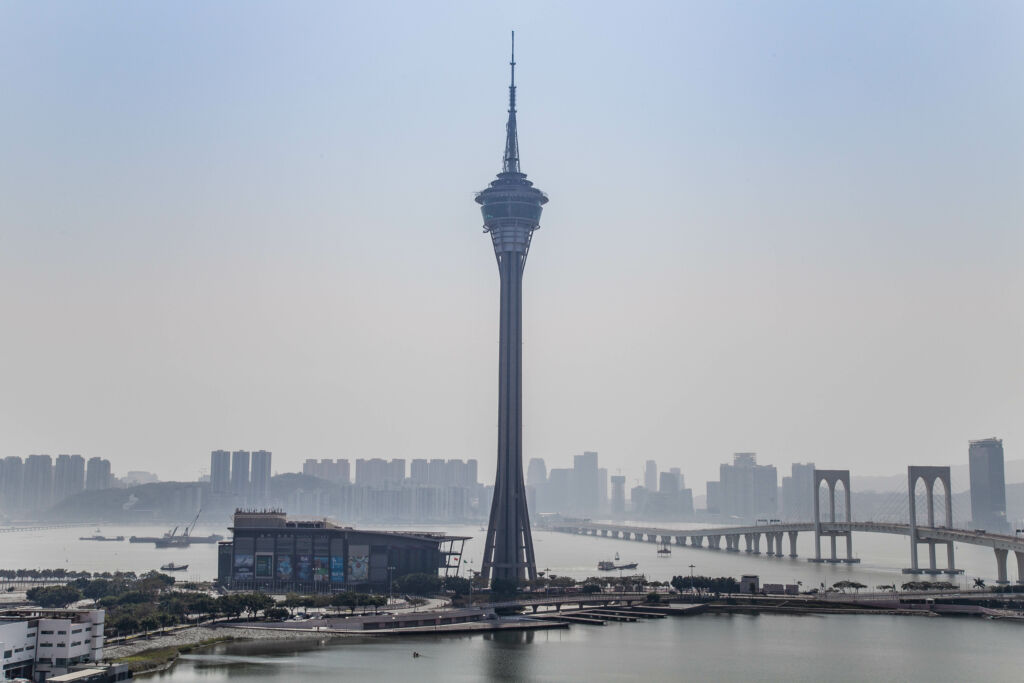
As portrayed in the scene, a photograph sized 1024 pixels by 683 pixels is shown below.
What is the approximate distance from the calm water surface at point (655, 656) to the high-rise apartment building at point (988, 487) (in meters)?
107

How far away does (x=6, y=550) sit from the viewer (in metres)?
120

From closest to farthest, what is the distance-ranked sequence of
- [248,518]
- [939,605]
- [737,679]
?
[737,679]
[939,605]
[248,518]

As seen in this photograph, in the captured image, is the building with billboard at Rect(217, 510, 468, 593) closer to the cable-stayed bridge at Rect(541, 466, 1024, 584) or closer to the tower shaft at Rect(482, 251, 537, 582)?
the tower shaft at Rect(482, 251, 537, 582)

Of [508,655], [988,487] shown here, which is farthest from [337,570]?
[988,487]

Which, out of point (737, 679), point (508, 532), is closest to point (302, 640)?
point (737, 679)

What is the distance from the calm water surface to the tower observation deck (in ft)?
54.8

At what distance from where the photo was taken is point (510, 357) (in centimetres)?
6512

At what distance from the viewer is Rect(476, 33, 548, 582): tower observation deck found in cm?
6419

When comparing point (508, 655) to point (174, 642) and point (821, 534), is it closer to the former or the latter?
point (174, 642)

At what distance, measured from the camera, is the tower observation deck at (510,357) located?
64.2 meters

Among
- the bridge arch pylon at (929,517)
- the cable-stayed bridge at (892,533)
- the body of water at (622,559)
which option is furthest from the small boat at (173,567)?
the bridge arch pylon at (929,517)

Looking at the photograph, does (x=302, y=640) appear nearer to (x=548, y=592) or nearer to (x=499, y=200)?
(x=548, y=592)

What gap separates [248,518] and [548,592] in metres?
15.2

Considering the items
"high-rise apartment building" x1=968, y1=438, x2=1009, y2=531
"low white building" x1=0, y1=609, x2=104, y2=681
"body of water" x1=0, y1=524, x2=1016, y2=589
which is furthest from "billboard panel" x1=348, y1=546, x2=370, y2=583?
"high-rise apartment building" x1=968, y1=438, x2=1009, y2=531
